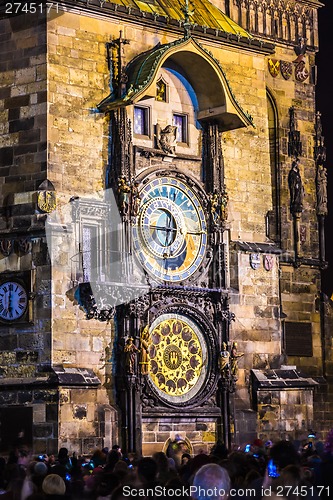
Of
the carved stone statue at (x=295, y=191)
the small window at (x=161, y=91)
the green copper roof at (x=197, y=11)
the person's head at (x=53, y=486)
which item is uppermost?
the green copper roof at (x=197, y=11)

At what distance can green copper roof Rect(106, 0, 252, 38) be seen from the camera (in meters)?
34.0

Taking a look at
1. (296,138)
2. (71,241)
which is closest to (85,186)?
(71,241)

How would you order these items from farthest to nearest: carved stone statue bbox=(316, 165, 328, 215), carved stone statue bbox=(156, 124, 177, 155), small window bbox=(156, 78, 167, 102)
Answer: carved stone statue bbox=(316, 165, 328, 215) < small window bbox=(156, 78, 167, 102) < carved stone statue bbox=(156, 124, 177, 155)

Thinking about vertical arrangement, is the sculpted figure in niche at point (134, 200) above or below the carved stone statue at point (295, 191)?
below

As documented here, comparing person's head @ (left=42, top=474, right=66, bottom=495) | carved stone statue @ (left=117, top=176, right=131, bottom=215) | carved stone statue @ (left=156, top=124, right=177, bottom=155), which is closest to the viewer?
person's head @ (left=42, top=474, right=66, bottom=495)

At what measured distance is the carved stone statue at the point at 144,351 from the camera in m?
31.6

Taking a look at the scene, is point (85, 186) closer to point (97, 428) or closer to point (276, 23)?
point (97, 428)

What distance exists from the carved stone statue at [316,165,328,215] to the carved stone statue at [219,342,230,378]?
749 centimetres

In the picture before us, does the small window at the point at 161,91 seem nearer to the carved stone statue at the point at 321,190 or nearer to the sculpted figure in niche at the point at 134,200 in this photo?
the sculpted figure in niche at the point at 134,200

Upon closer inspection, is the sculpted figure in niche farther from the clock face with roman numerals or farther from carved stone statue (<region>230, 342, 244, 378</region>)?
carved stone statue (<region>230, 342, 244, 378</region>)

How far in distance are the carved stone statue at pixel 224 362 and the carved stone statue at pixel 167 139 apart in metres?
4.82

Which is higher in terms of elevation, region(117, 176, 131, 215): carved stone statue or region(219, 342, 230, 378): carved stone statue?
region(117, 176, 131, 215): carved stone statue

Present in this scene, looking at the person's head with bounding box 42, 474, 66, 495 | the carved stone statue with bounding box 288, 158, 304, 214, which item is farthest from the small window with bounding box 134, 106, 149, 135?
the person's head with bounding box 42, 474, 66, 495

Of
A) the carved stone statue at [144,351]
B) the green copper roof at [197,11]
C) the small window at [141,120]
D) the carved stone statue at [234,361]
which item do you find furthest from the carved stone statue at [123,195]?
the carved stone statue at [234,361]
